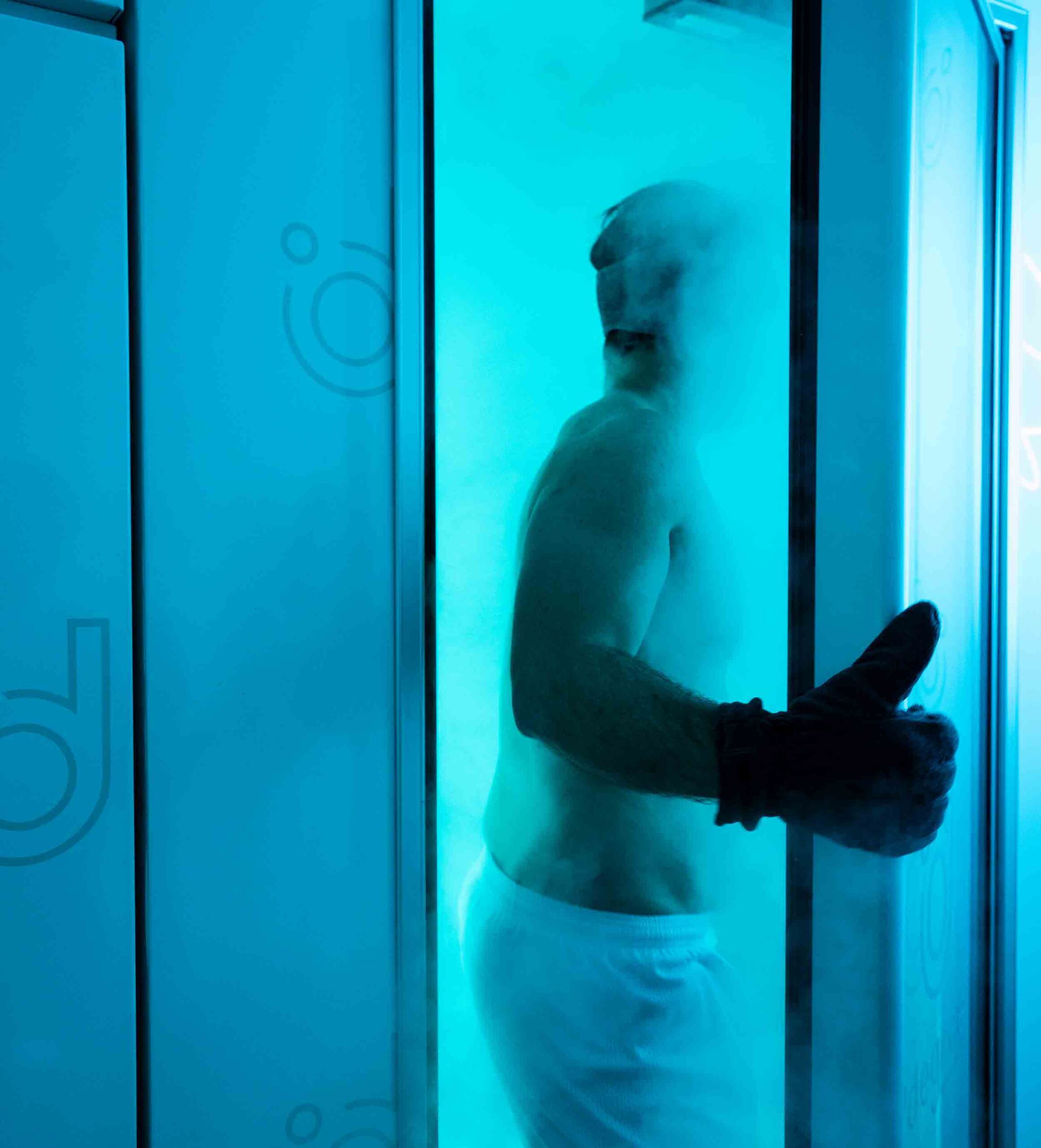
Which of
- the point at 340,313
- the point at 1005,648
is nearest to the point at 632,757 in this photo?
the point at 340,313

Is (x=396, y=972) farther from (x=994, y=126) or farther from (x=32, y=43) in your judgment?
(x=994, y=126)

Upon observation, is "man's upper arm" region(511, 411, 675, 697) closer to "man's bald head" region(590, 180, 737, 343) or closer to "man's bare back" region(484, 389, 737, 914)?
"man's bare back" region(484, 389, 737, 914)

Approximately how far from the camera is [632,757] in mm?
859

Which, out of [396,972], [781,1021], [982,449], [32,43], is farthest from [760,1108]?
[32,43]

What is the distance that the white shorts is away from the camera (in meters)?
0.94

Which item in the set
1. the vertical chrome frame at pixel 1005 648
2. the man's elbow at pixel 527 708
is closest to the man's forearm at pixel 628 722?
the man's elbow at pixel 527 708

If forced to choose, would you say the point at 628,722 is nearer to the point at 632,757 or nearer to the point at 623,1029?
the point at 632,757

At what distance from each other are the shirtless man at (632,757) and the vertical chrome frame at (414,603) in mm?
87

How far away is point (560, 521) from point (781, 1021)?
0.54 meters

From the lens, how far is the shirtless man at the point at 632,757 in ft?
2.80

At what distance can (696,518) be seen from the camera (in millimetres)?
943

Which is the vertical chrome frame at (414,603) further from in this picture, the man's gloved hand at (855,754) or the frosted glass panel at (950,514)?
the frosted glass panel at (950,514)

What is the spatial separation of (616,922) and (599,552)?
14.3 inches

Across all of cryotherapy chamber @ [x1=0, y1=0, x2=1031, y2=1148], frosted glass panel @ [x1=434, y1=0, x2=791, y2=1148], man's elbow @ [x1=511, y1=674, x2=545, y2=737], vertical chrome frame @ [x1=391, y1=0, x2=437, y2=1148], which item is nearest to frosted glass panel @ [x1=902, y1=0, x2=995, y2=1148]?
cryotherapy chamber @ [x1=0, y1=0, x2=1031, y2=1148]
